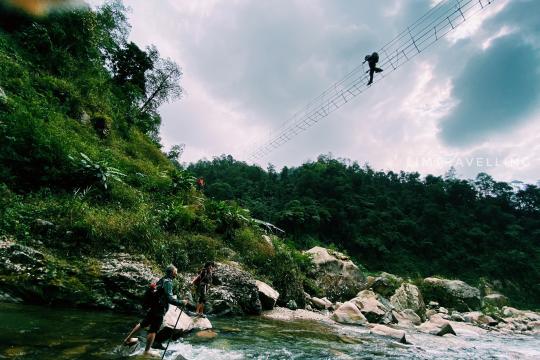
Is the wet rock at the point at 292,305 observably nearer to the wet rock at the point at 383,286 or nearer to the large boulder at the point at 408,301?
the large boulder at the point at 408,301

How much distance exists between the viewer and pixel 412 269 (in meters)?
63.2

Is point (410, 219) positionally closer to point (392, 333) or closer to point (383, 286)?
point (383, 286)

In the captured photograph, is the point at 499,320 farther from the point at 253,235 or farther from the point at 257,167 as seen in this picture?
the point at 257,167

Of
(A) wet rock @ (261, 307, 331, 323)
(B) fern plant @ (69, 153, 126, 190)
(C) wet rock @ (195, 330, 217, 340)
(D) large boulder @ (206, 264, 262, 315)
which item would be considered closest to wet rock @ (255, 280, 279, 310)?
(A) wet rock @ (261, 307, 331, 323)

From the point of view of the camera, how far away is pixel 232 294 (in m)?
12.4

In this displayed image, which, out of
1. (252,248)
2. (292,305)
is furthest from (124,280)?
(292,305)

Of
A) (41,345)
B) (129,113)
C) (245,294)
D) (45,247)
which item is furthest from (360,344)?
(129,113)

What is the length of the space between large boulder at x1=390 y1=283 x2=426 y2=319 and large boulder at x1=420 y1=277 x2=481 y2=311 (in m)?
10.0

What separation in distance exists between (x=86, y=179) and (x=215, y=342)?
35.3 ft

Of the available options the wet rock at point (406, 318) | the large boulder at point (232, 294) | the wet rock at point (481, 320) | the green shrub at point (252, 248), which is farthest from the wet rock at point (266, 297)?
the wet rock at point (481, 320)

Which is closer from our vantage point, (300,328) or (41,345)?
(41,345)

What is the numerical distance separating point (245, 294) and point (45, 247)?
686 centimetres

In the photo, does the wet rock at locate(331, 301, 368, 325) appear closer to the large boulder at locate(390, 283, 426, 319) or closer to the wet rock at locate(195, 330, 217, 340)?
the large boulder at locate(390, 283, 426, 319)

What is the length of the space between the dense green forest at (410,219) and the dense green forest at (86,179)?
41.0m
